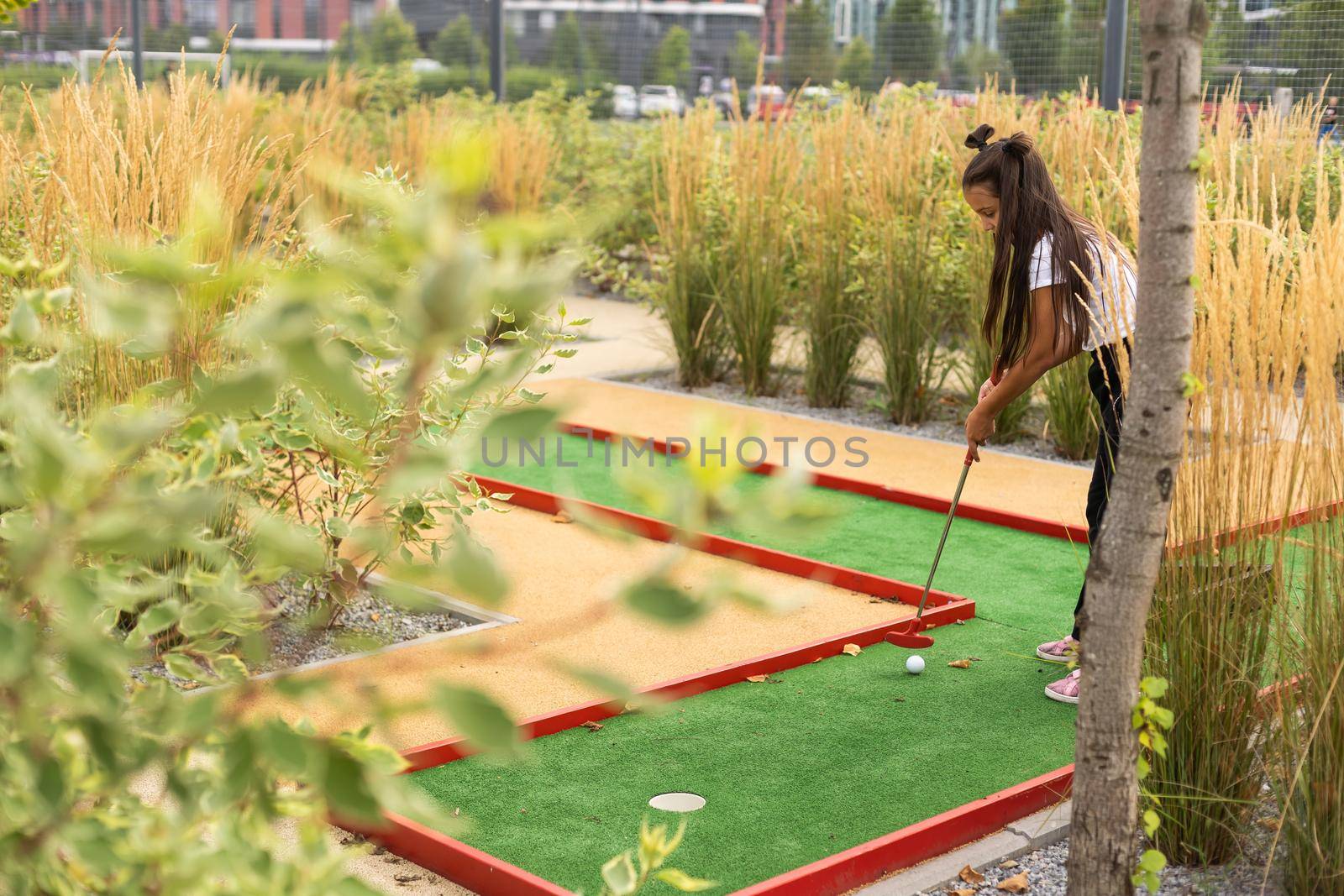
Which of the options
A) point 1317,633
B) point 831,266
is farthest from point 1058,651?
point 831,266

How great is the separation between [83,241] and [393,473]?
3054mm

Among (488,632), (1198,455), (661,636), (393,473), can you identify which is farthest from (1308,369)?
(488,632)

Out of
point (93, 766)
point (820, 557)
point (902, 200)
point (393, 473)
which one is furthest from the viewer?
point (902, 200)

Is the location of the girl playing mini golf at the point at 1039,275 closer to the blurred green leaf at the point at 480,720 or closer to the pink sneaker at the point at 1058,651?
the pink sneaker at the point at 1058,651

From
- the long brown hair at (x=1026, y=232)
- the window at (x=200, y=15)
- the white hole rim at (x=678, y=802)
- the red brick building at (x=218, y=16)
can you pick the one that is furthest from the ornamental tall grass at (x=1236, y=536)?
the window at (x=200, y=15)

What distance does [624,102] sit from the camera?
55.4 feet

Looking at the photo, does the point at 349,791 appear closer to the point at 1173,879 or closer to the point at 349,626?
the point at 1173,879

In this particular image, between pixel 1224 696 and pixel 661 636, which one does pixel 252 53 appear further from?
pixel 1224 696

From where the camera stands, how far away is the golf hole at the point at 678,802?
3141 mm

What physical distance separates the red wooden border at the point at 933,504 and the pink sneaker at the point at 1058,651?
1160 millimetres

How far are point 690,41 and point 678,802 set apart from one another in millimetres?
14347

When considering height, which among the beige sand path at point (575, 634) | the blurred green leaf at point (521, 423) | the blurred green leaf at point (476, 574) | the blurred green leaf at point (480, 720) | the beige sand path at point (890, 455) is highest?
the blurred green leaf at point (521, 423)

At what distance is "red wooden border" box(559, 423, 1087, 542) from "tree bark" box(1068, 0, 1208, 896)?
3.05 metres

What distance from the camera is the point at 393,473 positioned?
972 mm
